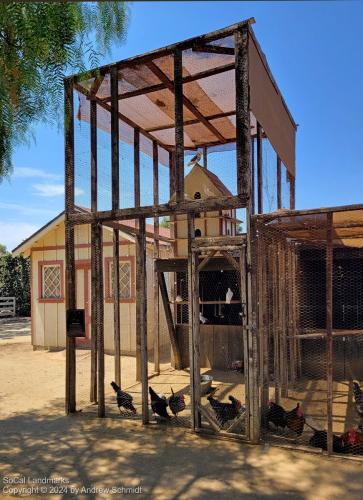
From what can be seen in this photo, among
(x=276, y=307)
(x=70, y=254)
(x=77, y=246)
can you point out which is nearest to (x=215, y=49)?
(x=70, y=254)

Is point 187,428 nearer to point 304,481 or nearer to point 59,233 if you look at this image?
point 304,481

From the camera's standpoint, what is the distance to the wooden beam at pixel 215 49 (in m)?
5.46

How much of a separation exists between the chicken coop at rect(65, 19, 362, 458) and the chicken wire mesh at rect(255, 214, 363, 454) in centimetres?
3

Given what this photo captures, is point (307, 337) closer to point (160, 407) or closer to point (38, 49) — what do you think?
point (160, 407)

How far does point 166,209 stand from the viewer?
5.61 m

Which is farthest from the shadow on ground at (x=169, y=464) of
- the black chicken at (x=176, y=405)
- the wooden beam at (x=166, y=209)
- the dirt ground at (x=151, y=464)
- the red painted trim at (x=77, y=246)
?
the red painted trim at (x=77, y=246)

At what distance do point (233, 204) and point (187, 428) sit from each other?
296 cm

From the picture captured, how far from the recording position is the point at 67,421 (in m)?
5.85

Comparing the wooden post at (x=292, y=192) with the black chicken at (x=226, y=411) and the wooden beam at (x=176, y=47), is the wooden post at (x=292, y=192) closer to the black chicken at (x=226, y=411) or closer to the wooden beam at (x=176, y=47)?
the wooden beam at (x=176, y=47)

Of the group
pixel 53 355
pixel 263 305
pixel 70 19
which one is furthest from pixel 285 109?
pixel 53 355

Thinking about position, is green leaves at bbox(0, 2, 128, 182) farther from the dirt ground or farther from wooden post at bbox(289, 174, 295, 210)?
wooden post at bbox(289, 174, 295, 210)

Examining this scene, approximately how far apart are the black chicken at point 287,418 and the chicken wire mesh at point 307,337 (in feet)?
0.04

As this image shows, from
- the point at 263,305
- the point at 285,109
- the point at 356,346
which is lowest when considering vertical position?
the point at 356,346

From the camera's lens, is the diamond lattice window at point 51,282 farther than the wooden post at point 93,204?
Yes
